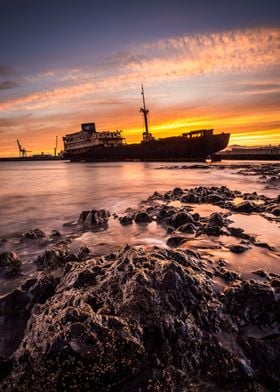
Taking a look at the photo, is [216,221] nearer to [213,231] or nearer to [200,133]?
[213,231]

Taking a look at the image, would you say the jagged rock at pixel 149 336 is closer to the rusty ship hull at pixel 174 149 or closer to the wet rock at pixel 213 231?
the wet rock at pixel 213 231

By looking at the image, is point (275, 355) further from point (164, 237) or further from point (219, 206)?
point (219, 206)

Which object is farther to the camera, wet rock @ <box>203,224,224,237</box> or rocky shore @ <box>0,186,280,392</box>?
wet rock @ <box>203,224,224,237</box>

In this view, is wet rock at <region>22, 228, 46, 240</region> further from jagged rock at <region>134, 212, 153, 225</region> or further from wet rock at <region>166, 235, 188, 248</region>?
wet rock at <region>166, 235, 188, 248</region>

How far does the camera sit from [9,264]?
4328 millimetres

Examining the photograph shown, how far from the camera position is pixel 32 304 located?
9.85ft

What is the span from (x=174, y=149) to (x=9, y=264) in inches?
1764

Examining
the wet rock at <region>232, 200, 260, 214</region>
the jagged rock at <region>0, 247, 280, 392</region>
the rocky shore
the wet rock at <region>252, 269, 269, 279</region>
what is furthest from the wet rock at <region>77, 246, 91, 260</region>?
the wet rock at <region>232, 200, 260, 214</region>

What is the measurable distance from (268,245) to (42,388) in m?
4.23

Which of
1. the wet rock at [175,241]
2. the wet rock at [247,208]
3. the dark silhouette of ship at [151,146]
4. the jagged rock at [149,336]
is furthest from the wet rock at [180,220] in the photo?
the dark silhouette of ship at [151,146]

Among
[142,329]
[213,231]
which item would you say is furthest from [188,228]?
[142,329]

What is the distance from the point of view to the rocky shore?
6.43ft

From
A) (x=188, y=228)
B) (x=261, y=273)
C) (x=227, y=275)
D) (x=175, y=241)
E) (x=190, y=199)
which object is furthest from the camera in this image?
(x=190, y=199)

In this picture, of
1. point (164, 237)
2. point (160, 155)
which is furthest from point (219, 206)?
point (160, 155)
